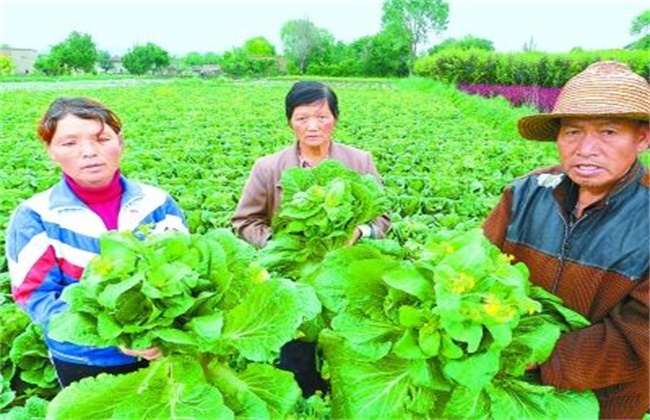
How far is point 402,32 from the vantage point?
128 ft

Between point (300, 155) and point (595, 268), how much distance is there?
Result: 1.50 meters

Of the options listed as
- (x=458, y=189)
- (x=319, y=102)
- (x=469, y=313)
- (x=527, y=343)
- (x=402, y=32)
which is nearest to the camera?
(x=469, y=313)

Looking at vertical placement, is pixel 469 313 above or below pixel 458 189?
above

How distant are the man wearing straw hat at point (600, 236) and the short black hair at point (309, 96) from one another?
1.17 m

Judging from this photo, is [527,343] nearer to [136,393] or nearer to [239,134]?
[136,393]

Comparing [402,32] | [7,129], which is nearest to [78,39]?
[402,32]

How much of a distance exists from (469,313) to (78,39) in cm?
7020

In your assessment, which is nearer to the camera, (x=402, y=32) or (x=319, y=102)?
(x=319, y=102)

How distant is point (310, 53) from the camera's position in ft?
168

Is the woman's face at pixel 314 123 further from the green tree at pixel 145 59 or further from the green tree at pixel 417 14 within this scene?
the green tree at pixel 145 59

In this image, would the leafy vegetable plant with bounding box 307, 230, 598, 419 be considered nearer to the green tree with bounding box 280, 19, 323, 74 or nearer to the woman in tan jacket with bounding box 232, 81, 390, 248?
the woman in tan jacket with bounding box 232, 81, 390, 248

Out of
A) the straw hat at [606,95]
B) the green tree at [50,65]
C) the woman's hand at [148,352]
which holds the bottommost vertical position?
the green tree at [50,65]

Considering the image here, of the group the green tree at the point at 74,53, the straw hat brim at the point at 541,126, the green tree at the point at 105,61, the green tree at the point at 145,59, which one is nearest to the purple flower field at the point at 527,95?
the straw hat brim at the point at 541,126

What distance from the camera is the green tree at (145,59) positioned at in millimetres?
62688
